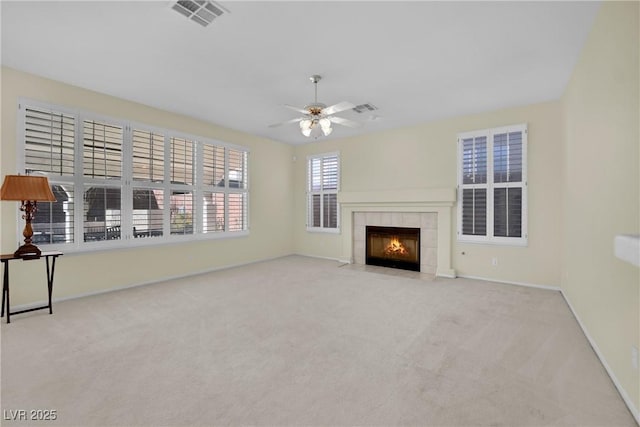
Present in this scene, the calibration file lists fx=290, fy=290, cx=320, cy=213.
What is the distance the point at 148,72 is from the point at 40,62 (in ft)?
3.71

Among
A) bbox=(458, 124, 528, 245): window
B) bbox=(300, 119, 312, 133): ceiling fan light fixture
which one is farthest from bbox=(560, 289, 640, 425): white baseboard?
bbox=(300, 119, 312, 133): ceiling fan light fixture

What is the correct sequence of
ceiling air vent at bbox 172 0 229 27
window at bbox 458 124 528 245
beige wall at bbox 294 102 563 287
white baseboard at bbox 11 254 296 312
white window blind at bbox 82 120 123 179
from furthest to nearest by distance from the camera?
window at bbox 458 124 528 245 → beige wall at bbox 294 102 563 287 → white window blind at bbox 82 120 123 179 → white baseboard at bbox 11 254 296 312 → ceiling air vent at bbox 172 0 229 27

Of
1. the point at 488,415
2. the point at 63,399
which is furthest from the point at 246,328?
the point at 488,415

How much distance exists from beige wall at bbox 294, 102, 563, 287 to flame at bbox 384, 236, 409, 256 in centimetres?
100

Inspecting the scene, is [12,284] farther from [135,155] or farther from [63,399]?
[63,399]

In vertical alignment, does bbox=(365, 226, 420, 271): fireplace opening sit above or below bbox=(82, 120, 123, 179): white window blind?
below

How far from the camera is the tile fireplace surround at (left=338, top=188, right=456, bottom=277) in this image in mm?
5332

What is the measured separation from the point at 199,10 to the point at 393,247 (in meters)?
5.12

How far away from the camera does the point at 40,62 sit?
3.32m

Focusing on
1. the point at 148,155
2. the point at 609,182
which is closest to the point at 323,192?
the point at 148,155

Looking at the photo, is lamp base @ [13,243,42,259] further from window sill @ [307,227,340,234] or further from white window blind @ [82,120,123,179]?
window sill @ [307,227,340,234]

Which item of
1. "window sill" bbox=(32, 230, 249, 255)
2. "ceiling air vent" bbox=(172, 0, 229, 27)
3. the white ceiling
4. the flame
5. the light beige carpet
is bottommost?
the light beige carpet

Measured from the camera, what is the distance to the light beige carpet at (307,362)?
1.79 meters

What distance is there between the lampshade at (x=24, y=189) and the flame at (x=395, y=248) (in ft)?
17.8
